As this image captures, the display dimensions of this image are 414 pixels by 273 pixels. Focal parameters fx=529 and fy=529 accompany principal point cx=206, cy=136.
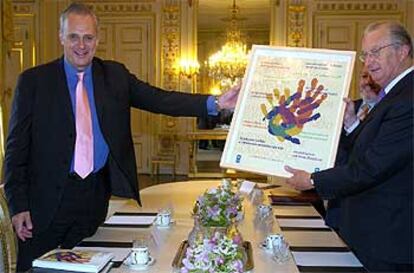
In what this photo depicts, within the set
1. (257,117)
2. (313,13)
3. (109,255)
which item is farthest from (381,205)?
(313,13)

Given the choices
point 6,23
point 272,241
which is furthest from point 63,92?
point 6,23

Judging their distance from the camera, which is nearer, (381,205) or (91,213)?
(381,205)

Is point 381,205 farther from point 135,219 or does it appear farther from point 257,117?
point 135,219

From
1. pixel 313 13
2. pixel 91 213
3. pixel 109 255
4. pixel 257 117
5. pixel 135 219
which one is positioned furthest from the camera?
pixel 313 13

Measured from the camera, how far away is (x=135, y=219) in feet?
8.00

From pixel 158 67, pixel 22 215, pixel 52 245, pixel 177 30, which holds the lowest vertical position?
pixel 52 245

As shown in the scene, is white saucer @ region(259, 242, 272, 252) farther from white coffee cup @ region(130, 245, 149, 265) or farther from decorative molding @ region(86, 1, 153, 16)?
decorative molding @ region(86, 1, 153, 16)

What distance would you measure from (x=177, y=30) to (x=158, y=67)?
727 millimetres

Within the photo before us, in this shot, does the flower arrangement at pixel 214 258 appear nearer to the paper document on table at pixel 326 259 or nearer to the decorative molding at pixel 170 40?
the paper document on table at pixel 326 259

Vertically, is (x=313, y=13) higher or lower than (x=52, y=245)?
higher

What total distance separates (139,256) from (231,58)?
7.71 meters

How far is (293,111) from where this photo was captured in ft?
6.48

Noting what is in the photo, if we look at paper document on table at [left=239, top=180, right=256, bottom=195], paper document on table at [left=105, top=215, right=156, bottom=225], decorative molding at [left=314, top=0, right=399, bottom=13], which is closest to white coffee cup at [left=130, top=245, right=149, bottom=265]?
paper document on table at [left=105, top=215, right=156, bottom=225]

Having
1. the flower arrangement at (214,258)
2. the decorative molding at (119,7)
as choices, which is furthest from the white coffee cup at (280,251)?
the decorative molding at (119,7)
